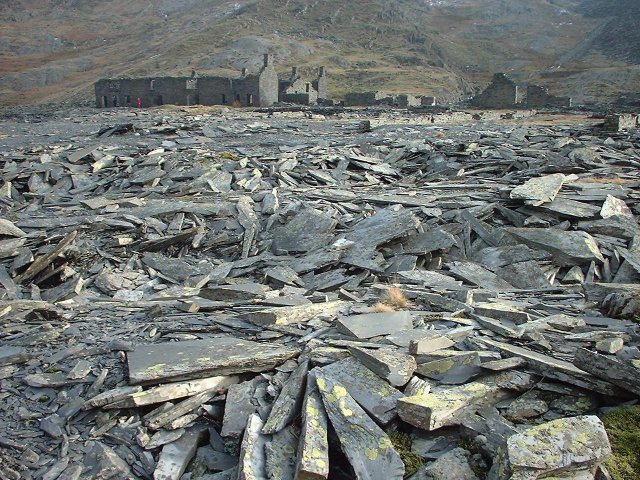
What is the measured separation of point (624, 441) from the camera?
11.3 feet

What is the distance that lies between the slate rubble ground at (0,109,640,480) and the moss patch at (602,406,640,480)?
0.55ft

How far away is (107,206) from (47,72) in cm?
8111

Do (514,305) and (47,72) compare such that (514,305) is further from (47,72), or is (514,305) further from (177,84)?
(47,72)

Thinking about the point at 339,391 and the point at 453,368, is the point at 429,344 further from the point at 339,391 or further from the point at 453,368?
the point at 339,391

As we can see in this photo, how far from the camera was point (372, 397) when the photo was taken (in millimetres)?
3840

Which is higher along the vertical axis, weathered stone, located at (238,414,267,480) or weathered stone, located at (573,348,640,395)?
weathered stone, located at (573,348,640,395)

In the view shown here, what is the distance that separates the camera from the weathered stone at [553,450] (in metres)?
2.98

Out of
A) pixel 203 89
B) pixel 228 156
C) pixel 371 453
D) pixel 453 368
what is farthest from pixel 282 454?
pixel 203 89

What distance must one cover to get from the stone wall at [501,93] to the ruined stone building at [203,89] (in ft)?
56.0

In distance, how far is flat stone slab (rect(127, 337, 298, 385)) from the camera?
167 inches

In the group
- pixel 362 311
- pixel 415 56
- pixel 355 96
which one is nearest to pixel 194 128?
pixel 362 311

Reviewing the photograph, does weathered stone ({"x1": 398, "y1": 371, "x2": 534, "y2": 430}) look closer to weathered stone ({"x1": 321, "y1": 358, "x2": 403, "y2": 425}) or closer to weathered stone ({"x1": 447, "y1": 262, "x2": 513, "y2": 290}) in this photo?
weathered stone ({"x1": 321, "y1": 358, "x2": 403, "y2": 425})

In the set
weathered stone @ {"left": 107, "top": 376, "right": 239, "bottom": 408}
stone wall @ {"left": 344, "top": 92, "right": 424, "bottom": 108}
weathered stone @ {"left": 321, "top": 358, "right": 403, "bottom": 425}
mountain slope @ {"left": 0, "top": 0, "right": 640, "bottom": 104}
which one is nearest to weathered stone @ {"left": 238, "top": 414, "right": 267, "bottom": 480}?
weathered stone @ {"left": 107, "top": 376, "right": 239, "bottom": 408}

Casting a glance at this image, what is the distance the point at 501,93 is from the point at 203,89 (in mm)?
23600
